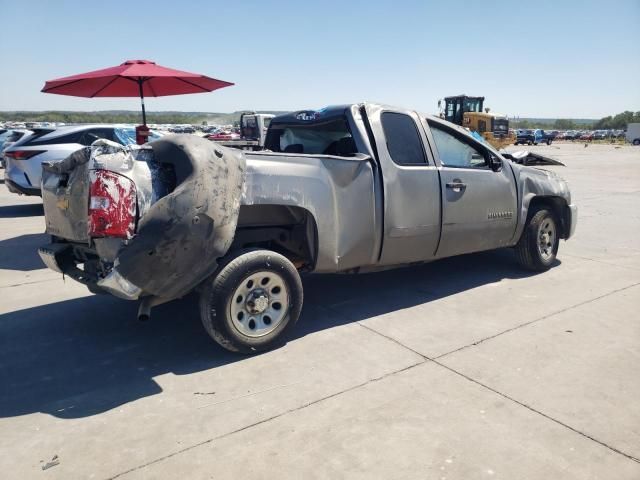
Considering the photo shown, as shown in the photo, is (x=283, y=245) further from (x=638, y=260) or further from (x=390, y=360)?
(x=638, y=260)

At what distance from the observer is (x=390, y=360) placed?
3852mm

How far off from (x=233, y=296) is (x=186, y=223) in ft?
2.16

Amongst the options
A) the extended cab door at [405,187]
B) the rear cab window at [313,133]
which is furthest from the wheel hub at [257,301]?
the rear cab window at [313,133]

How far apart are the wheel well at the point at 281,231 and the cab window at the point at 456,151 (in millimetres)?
1725

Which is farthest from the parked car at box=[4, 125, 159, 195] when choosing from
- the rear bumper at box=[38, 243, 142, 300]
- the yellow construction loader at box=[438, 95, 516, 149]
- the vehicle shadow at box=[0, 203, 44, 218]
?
the yellow construction loader at box=[438, 95, 516, 149]

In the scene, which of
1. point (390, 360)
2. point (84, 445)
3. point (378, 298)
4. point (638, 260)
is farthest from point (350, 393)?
point (638, 260)

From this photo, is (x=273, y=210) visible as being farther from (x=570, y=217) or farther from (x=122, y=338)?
(x=570, y=217)

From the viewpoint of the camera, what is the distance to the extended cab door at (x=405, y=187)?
15.3ft

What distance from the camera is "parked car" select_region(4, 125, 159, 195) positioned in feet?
32.3

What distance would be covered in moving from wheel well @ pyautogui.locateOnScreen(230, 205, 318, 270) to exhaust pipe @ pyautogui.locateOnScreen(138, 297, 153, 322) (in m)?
0.87

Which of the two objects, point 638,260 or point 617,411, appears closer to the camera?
point 617,411

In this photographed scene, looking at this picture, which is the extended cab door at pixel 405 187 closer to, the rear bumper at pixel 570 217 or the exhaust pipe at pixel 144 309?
the exhaust pipe at pixel 144 309

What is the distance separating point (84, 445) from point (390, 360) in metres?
2.11

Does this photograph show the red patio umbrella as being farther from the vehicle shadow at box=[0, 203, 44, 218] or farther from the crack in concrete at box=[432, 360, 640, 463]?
the crack in concrete at box=[432, 360, 640, 463]
